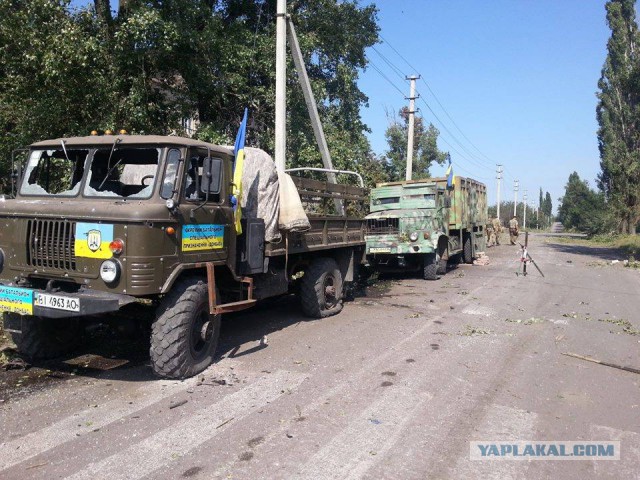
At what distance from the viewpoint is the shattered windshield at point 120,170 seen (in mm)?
4992

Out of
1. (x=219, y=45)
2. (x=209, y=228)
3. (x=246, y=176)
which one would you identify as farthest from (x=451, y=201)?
(x=209, y=228)

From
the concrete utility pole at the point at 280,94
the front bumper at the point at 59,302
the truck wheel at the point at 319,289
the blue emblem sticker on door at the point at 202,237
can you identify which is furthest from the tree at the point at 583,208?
A: the front bumper at the point at 59,302

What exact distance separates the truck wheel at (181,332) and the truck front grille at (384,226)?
26.4ft

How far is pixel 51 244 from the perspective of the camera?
4.69 meters

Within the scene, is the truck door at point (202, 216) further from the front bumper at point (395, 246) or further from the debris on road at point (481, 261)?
the debris on road at point (481, 261)

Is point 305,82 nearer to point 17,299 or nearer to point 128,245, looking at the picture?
point 128,245

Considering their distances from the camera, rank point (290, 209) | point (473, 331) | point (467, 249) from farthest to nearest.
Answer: point (467, 249)
point (473, 331)
point (290, 209)

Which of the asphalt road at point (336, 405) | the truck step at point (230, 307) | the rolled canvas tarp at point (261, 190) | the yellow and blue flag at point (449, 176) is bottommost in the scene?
the asphalt road at point (336, 405)

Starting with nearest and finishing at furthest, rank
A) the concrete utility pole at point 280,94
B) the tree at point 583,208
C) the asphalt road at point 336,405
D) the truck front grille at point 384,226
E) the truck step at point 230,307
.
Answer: the asphalt road at point 336,405, the truck step at point 230,307, the concrete utility pole at point 280,94, the truck front grille at point 384,226, the tree at point 583,208

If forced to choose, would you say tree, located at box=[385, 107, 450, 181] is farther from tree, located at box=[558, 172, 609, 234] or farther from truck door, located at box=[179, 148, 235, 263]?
truck door, located at box=[179, 148, 235, 263]

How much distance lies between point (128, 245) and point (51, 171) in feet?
6.01

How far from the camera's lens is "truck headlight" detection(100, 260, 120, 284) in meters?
4.41

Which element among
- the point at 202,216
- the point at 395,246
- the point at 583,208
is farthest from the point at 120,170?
the point at 583,208

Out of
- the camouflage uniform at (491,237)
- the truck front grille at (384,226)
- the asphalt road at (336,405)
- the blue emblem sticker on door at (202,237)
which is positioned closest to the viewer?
the asphalt road at (336,405)
